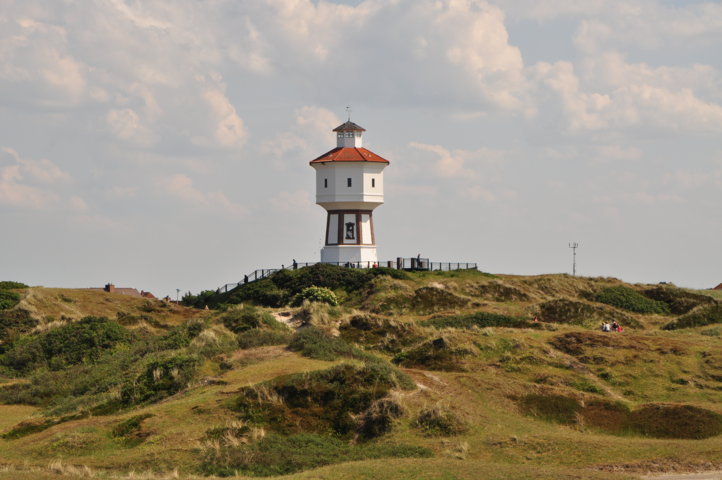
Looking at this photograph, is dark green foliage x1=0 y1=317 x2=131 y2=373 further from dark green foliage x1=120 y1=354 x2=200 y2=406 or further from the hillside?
dark green foliage x1=120 y1=354 x2=200 y2=406

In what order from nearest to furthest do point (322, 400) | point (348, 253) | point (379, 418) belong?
point (379, 418) < point (322, 400) < point (348, 253)

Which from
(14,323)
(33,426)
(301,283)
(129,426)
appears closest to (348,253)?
(301,283)

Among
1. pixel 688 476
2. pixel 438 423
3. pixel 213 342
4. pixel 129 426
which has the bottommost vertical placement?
pixel 688 476

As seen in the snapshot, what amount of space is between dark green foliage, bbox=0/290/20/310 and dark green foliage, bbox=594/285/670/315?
42.1m

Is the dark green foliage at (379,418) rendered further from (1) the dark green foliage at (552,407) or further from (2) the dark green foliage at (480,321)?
(2) the dark green foliage at (480,321)

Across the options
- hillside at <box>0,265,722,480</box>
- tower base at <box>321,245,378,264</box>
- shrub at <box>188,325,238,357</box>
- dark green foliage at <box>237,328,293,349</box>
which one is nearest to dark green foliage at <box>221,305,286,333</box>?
hillside at <box>0,265,722,480</box>

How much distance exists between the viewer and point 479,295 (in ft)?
230

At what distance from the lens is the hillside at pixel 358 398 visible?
27.7m

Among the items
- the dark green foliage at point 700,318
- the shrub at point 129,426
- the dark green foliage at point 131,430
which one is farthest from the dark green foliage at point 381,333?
the dark green foliage at point 131,430

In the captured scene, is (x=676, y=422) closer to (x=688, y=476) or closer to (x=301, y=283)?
(x=688, y=476)

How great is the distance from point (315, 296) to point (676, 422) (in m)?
37.9

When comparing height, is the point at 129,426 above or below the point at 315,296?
below

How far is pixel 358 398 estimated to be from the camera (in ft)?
105

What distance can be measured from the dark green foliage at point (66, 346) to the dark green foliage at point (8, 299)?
30.3 feet
